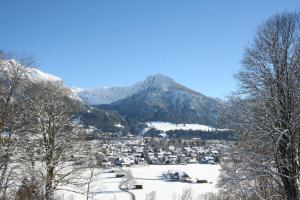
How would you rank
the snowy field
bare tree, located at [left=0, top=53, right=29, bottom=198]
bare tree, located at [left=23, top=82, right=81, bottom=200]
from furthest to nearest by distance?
the snowy field < bare tree, located at [left=23, top=82, right=81, bottom=200] < bare tree, located at [left=0, top=53, right=29, bottom=198]

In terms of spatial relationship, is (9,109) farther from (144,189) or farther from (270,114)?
(144,189)

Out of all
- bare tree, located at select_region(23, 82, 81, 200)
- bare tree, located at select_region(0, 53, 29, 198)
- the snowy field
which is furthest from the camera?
the snowy field

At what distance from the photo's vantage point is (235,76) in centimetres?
1351

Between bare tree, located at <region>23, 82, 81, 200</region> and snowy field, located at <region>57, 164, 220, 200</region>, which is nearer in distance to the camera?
bare tree, located at <region>23, 82, 81, 200</region>

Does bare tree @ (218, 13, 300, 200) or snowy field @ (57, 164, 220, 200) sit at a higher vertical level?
bare tree @ (218, 13, 300, 200)

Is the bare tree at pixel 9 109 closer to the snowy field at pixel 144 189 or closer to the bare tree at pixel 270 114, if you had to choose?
the bare tree at pixel 270 114

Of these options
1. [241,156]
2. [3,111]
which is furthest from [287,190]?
[3,111]

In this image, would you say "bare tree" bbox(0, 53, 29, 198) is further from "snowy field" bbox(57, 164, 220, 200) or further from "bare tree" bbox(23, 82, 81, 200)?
"snowy field" bbox(57, 164, 220, 200)

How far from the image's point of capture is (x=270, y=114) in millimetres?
12242

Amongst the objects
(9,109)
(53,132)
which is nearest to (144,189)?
(53,132)

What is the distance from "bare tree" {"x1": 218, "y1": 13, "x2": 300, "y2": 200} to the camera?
11.9 metres

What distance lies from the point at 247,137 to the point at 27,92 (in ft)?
28.8

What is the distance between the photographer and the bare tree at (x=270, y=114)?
1189 centimetres

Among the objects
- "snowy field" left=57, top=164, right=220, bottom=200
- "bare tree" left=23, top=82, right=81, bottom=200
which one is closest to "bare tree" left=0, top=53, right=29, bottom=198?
"bare tree" left=23, top=82, right=81, bottom=200
